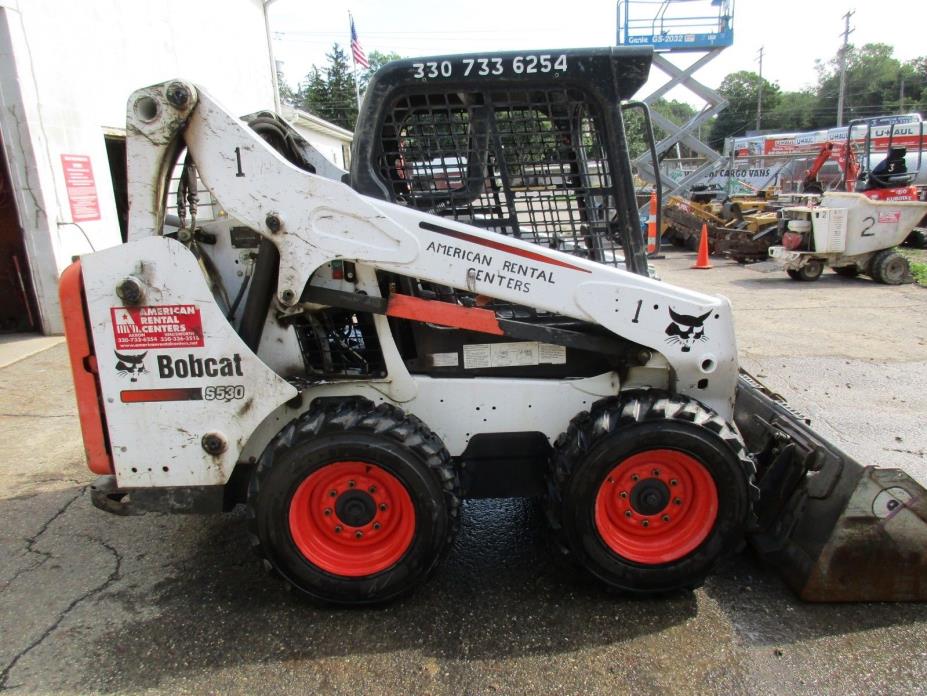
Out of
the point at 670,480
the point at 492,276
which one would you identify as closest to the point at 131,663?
the point at 492,276

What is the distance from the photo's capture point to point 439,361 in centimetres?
312

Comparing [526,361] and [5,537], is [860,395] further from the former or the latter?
[5,537]

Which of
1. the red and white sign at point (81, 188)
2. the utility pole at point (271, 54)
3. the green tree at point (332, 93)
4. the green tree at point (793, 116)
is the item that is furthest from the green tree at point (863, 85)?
the red and white sign at point (81, 188)

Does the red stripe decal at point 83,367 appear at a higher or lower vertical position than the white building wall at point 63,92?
lower

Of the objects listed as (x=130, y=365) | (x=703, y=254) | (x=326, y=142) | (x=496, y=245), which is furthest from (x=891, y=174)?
→ (x=326, y=142)

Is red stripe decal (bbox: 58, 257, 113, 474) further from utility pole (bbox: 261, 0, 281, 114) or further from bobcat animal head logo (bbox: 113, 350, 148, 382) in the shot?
utility pole (bbox: 261, 0, 281, 114)

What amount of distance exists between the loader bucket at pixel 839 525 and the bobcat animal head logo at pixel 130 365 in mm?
2892

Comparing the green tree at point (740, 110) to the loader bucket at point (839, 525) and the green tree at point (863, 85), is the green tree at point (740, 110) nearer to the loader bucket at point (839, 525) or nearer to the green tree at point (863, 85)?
the green tree at point (863, 85)

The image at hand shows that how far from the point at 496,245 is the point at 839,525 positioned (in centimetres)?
192

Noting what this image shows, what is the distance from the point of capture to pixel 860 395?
224 inches

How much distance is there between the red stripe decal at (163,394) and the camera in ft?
9.16

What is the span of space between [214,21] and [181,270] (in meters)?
11.7

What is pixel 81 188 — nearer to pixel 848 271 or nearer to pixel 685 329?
pixel 685 329

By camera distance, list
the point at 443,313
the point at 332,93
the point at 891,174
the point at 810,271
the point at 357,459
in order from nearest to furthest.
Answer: the point at 357,459 → the point at 443,313 → the point at 810,271 → the point at 891,174 → the point at 332,93
